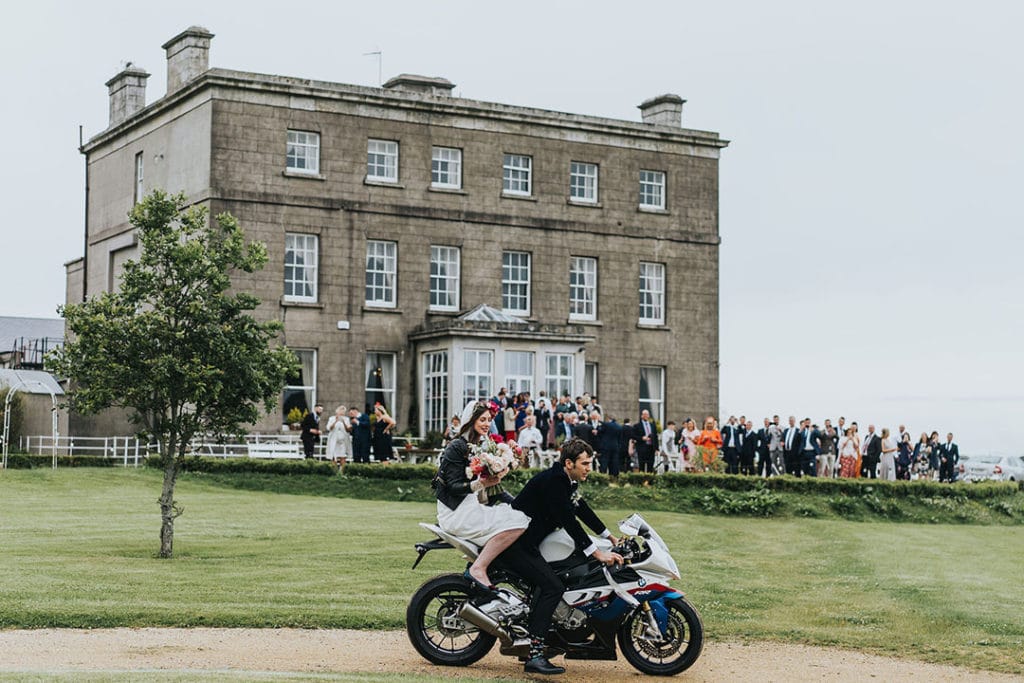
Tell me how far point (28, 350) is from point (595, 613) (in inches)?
2137

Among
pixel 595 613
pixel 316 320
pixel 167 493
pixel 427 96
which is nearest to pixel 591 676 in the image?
pixel 595 613

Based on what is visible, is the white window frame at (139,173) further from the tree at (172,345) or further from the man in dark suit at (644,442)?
the tree at (172,345)

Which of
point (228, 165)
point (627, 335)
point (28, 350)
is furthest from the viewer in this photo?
point (28, 350)

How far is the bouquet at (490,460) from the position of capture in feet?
43.4

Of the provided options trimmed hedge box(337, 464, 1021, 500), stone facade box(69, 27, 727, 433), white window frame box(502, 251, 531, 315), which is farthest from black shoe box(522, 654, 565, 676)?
white window frame box(502, 251, 531, 315)

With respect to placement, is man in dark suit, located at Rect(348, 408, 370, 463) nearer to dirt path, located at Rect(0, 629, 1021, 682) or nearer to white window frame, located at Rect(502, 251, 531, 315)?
white window frame, located at Rect(502, 251, 531, 315)

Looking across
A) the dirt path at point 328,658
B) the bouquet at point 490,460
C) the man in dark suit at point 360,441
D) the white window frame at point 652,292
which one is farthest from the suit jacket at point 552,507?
the white window frame at point 652,292

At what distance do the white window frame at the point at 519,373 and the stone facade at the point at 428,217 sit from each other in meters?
0.17

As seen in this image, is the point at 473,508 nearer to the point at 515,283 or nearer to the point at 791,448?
the point at 791,448

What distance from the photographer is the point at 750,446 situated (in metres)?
40.4

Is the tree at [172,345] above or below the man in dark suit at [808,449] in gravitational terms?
above

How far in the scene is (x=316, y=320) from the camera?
149 ft

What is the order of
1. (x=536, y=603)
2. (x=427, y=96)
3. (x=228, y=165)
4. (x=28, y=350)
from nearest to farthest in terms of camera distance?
(x=536, y=603), (x=228, y=165), (x=427, y=96), (x=28, y=350)

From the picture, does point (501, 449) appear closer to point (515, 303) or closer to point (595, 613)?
point (595, 613)
